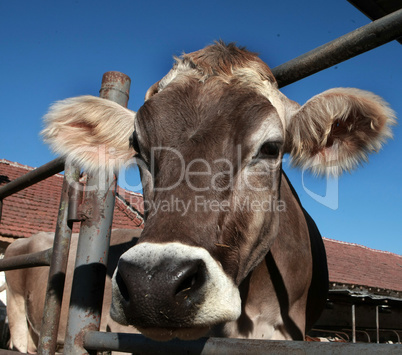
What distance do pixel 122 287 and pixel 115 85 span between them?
1.15 m

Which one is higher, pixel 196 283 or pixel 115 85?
pixel 115 85

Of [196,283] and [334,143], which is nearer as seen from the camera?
[196,283]

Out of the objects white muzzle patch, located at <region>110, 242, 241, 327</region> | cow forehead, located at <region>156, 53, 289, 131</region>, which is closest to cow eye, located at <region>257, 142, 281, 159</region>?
cow forehead, located at <region>156, 53, 289, 131</region>

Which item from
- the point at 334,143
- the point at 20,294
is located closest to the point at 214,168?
the point at 334,143

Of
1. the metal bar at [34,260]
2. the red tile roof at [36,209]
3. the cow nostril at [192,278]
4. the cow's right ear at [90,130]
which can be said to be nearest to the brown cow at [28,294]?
the cow's right ear at [90,130]

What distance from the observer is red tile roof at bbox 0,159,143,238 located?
37.8 ft

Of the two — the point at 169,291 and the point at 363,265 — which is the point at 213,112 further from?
the point at 363,265

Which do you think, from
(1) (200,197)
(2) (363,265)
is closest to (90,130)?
(1) (200,197)

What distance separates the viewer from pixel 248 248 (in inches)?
74.0

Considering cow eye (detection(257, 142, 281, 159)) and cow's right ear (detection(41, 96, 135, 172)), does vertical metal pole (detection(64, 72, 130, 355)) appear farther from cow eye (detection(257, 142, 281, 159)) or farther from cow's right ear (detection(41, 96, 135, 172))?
cow eye (detection(257, 142, 281, 159))

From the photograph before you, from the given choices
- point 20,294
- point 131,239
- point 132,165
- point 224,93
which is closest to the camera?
point 224,93

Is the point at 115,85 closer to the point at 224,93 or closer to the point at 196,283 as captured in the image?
the point at 224,93

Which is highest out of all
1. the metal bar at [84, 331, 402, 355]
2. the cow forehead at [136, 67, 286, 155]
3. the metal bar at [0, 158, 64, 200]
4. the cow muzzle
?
the cow forehead at [136, 67, 286, 155]

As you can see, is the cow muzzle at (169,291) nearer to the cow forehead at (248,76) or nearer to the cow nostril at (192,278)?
the cow nostril at (192,278)
